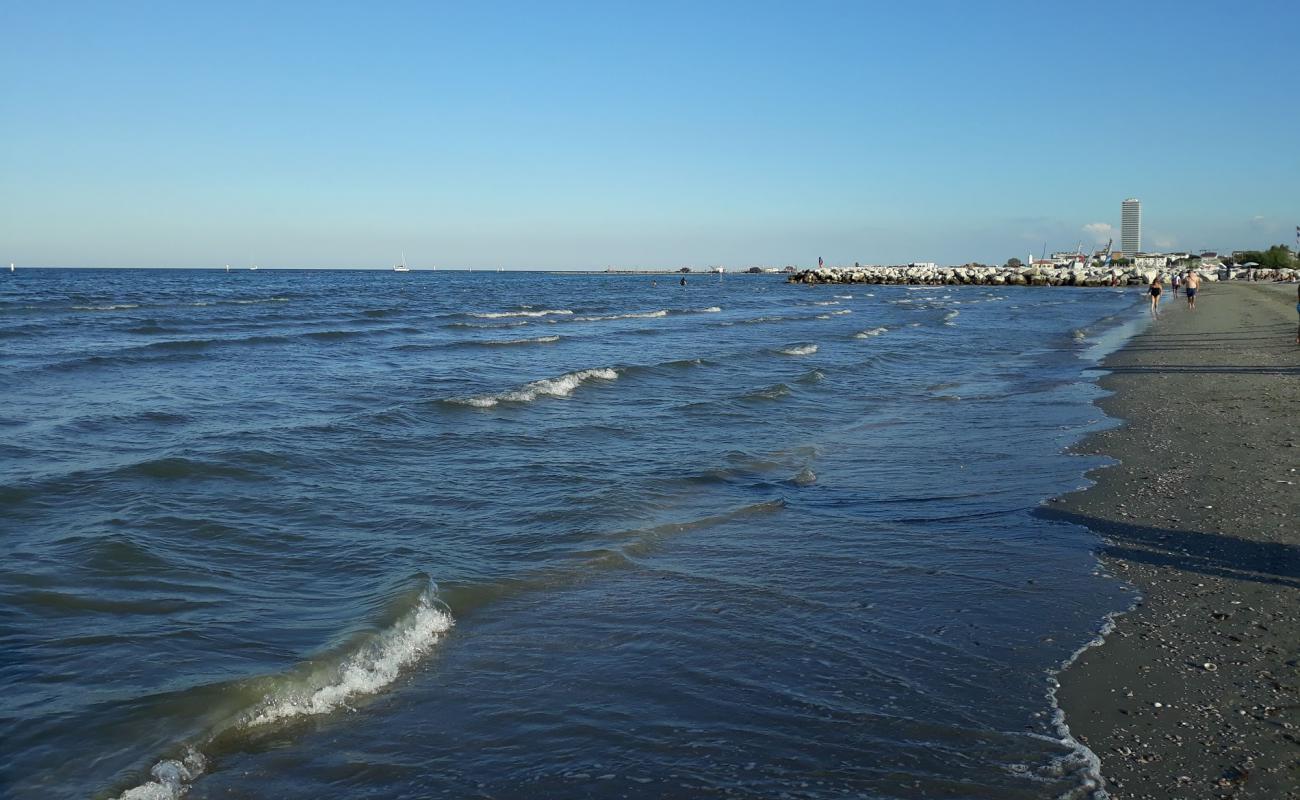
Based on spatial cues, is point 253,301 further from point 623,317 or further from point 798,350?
point 798,350

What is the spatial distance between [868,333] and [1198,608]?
105 feet

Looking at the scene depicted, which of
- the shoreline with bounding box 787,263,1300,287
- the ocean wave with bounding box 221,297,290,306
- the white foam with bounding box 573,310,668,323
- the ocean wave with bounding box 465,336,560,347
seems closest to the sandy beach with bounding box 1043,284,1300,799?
the ocean wave with bounding box 465,336,560,347

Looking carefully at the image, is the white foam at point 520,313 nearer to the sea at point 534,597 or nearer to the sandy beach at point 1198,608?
the sea at point 534,597

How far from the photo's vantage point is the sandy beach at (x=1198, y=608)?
4.34 m

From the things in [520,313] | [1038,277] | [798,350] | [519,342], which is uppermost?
[1038,277]

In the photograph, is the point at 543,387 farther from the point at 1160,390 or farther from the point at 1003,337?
the point at 1003,337

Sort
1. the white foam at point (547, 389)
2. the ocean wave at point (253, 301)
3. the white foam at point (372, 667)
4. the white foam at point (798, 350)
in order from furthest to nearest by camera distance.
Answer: the ocean wave at point (253, 301), the white foam at point (798, 350), the white foam at point (547, 389), the white foam at point (372, 667)

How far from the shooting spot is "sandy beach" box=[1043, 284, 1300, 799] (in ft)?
14.2

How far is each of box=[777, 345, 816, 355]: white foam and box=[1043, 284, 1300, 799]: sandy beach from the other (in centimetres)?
1423

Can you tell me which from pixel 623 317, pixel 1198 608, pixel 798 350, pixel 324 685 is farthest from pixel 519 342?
pixel 1198 608

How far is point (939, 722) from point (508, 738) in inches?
88.5

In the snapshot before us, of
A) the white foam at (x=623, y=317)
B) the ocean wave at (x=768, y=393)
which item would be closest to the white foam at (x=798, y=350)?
the ocean wave at (x=768, y=393)

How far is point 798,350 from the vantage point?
29328 mm

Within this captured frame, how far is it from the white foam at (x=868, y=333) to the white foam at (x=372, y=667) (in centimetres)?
3043
